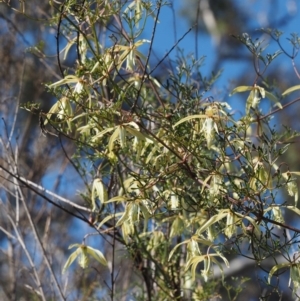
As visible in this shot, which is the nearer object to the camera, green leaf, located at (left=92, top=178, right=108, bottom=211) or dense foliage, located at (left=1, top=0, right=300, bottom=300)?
dense foliage, located at (left=1, top=0, right=300, bottom=300)

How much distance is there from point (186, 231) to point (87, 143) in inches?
13.9

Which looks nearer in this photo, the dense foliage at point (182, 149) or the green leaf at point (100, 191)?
the dense foliage at point (182, 149)

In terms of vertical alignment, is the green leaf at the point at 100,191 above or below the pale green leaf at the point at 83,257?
above

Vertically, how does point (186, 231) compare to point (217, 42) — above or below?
below

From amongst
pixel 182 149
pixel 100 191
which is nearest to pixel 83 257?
pixel 100 191

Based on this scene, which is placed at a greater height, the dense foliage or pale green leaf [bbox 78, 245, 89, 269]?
the dense foliage

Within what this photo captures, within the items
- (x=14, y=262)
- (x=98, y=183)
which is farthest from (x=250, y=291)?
(x=98, y=183)

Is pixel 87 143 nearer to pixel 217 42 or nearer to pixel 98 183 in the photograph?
pixel 98 183

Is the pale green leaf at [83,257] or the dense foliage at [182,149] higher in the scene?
the dense foliage at [182,149]

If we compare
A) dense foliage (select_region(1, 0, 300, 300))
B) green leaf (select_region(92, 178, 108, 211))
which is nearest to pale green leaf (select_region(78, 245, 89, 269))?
dense foliage (select_region(1, 0, 300, 300))

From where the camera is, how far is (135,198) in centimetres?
132

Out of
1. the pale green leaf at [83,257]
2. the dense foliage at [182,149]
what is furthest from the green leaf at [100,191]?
the pale green leaf at [83,257]

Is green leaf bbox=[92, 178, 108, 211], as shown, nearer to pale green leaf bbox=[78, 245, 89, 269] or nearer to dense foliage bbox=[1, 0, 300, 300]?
dense foliage bbox=[1, 0, 300, 300]

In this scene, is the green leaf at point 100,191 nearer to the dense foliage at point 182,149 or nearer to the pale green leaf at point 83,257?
the dense foliage at point 182,149
